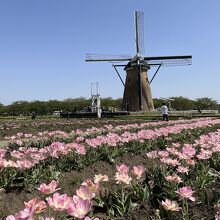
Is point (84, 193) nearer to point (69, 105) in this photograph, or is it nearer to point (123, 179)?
point (123, 179)

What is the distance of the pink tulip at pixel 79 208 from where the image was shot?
95.1 inches

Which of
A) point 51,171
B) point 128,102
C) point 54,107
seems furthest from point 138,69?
point 54,107

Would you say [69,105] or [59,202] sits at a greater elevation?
[69,105]

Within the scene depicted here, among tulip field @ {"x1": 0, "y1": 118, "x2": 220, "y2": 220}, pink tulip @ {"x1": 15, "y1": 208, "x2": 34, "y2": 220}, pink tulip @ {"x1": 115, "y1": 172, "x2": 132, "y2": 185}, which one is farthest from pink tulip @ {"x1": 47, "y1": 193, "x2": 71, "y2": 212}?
pink tulip @ {"x1": 115, "y1": 172, "x2": 132, "y2": 185}

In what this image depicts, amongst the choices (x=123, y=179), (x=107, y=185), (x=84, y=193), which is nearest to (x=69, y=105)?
(x=107, y=185)

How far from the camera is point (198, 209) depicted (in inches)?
161

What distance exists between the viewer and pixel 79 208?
2477mm

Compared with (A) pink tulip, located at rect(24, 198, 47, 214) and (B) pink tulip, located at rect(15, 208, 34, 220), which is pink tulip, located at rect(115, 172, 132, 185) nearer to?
(A) pink tulip, located at rect(24, 198, 47, 214)

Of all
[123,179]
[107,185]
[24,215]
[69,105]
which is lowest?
[107,185]

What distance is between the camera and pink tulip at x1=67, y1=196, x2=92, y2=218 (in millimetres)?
2416

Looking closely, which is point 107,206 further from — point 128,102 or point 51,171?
point 128,102

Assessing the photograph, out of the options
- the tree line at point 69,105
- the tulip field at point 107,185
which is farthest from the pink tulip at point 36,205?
the tree line at point 69,105

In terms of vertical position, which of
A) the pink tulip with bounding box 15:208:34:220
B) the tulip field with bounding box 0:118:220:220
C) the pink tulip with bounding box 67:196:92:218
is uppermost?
the pink tulip with bounding box 15:208:34:220

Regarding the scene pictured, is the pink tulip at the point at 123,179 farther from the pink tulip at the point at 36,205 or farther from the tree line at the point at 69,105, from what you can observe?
the tree line at the point at 69,105
